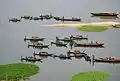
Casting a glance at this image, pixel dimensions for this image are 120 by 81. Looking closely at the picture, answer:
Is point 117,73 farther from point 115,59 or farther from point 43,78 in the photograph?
point 43,78

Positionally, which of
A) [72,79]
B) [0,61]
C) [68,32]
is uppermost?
[68,32]

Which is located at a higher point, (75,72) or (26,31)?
(26,31)

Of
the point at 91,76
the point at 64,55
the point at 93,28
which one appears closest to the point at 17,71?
the point at 64,55

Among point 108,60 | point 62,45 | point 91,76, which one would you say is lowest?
point 91,76

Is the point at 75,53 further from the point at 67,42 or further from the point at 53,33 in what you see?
the point at 53,33

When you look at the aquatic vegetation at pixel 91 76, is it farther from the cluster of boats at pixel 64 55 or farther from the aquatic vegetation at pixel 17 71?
the aquatic vegetation at pixel 17 71

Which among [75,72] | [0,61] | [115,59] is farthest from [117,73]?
[0,61]

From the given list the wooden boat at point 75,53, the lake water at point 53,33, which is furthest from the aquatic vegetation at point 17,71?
the wooden boat at point 75,53
